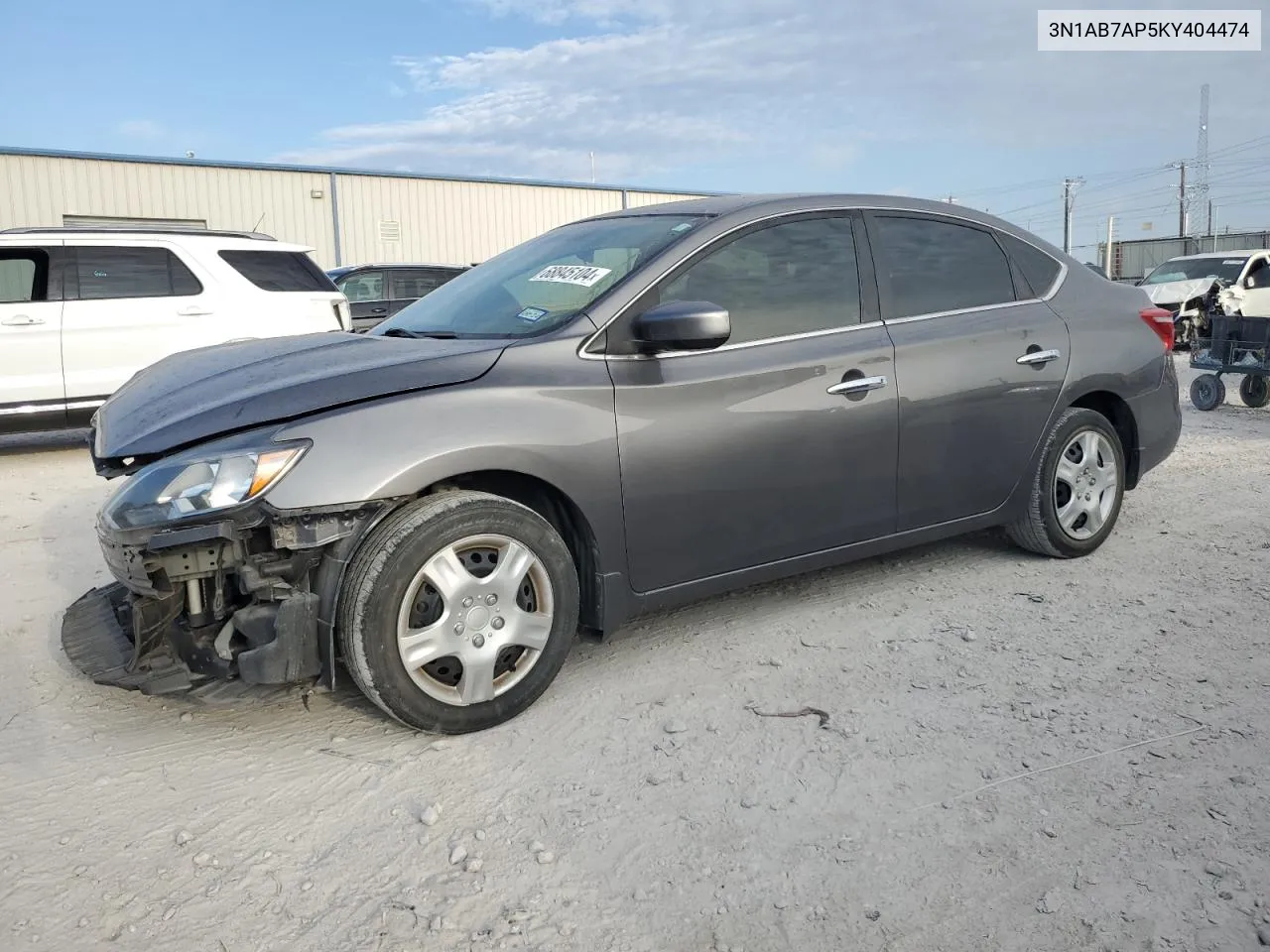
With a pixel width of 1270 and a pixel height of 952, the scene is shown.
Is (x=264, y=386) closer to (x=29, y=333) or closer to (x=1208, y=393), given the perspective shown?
(x=29, y=333)

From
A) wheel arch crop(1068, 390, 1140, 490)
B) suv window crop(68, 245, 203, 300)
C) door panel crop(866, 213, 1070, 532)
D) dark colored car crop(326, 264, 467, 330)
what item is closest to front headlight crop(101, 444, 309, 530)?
door panel crop(866, 213, 1070, 532)

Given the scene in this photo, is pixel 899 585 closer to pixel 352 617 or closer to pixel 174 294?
pixel 352 617

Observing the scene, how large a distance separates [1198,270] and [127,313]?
18281mm

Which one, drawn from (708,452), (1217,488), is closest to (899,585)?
(708,452)

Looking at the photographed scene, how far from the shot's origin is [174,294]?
28.1ft

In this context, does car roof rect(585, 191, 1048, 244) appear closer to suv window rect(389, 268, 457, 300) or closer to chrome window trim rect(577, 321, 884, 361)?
chrome window trim rect(577, 321, 884, 361)

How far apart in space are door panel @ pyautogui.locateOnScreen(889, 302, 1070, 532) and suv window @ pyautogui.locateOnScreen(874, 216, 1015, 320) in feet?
0.25

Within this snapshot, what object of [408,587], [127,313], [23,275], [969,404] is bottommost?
[408,587]

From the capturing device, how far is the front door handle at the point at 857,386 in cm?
379

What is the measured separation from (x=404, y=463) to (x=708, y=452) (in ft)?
3.50

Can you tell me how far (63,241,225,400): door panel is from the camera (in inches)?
322

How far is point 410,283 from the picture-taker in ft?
45.4

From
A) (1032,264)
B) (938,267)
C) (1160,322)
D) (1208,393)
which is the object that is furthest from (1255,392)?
(938,267)

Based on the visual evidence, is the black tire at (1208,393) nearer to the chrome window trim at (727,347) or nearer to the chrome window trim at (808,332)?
the chrome window trim at (808,332)
